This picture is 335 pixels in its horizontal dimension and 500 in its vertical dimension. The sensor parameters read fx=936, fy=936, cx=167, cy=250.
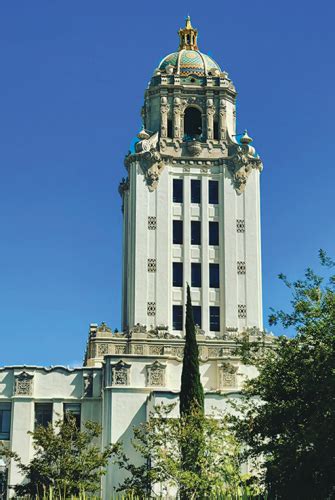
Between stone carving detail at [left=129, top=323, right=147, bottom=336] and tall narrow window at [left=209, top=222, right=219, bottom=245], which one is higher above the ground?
tall narrow window at [left=209, top=222, right=219, bottom=245]

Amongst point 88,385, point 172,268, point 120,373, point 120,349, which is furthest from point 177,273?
point 88,385

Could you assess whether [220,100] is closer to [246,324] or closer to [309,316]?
[246,324]

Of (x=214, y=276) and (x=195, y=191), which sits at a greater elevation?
(x=195, y=191)

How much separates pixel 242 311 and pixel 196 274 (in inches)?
→ 177

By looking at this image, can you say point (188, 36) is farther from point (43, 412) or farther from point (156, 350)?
point (43, 412)

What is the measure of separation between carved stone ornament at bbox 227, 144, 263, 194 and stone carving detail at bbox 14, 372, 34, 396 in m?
22.4

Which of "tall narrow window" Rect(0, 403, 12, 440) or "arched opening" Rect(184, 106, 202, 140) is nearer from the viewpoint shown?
"tall narrow window" Rect(0, 403, 12, 440)

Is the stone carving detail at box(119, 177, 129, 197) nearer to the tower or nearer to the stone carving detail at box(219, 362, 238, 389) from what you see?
the tower

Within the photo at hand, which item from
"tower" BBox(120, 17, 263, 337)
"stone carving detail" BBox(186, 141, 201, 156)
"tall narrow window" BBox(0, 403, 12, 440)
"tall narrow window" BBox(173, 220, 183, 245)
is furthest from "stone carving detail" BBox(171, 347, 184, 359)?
"stone carving detail" BBox(186, 141, 201, 156)

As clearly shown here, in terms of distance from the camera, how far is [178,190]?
73.0m

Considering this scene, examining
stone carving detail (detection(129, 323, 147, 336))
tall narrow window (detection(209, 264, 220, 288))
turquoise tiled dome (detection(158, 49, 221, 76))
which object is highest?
turquoise tiled dome (detection(158, 49, 221, 76))

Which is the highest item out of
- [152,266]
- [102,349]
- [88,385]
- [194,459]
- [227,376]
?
[152,266]

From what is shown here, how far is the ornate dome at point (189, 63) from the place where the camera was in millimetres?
78188

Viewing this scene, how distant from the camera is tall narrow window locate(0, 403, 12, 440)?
201ft
